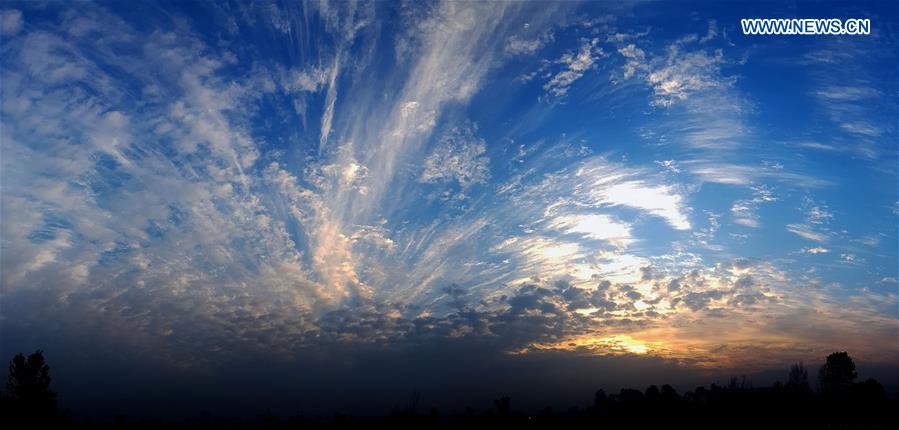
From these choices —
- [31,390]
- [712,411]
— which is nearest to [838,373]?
[712,411]

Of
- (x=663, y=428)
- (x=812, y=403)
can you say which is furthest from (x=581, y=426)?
(x=812, y=403)

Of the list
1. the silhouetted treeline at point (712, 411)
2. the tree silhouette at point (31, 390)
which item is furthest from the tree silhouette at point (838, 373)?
the tree silhouette at point (31, 390)

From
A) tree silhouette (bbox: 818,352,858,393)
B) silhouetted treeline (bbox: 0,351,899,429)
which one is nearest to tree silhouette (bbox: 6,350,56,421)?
silhouetted treeline (bbox: 0,351,899,429)

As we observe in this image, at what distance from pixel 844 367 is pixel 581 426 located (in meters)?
89.3

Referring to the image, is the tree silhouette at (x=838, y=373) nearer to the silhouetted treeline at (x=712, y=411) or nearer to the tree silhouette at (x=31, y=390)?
the silhouetted treeline at (x=712, y=411)

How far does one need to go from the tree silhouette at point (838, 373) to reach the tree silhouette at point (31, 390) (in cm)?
22026

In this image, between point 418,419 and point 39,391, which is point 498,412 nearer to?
point 418,419

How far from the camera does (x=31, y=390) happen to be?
307 ft

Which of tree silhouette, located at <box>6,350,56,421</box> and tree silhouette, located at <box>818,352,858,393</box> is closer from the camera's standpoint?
tree silhouette, located at <box>6,350,56,421</box>

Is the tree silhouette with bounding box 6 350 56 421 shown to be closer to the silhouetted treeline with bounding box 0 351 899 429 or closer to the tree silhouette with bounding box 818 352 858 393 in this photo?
the silhouetted treeline with bounding box 0 351 899 429

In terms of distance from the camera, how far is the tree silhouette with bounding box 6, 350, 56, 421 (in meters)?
91.4

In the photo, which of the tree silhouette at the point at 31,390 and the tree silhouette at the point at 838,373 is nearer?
the tree silhouette at the point at 31,390

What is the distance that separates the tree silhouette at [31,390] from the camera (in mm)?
91438

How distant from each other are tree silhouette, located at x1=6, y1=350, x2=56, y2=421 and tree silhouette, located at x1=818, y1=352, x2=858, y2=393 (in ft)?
723
